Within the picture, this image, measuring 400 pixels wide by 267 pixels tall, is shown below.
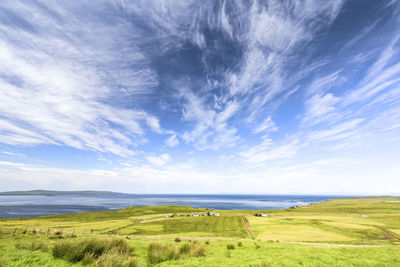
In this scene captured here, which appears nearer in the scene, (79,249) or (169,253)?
(79,249)

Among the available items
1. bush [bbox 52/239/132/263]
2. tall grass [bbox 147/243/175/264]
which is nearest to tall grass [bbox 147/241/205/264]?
tall grass [bbox 147/243/175/264]

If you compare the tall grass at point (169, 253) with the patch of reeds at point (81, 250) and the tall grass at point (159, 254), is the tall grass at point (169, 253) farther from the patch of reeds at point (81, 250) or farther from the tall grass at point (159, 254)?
the patch of reeds at point (81, 250)

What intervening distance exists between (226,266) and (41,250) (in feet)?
39.0

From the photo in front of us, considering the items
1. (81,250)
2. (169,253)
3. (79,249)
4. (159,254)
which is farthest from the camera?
(169,253)

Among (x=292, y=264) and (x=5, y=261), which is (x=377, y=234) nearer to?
(x=292, y=264)

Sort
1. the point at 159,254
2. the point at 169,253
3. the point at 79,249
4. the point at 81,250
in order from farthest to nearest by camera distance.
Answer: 1. the point at 169,253
2. the point at 159,254
3. the point at 79,249
4. the point at 81,250

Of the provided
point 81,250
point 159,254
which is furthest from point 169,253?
point 81,250

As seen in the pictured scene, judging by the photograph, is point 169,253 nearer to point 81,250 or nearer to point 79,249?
point 81,250

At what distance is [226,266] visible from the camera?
10617 millimetres

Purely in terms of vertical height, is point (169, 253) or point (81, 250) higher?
point (81, 250)

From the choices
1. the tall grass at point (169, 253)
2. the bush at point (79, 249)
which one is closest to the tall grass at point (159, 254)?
the tall grass at point (169, 253)

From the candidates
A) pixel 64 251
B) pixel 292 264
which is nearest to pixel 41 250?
pixel 64 251

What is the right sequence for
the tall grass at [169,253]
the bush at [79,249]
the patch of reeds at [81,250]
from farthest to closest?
the tall grass at [169,253] < the bush at [79,249] < the patch of reeds at [81,250]

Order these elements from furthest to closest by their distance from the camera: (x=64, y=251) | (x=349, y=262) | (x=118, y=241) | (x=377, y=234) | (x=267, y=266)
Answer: (x=377, y=234) < (x=118, y=241) < (x=349, y=262) < (x=64, y=251) < (x=267, y=266)
